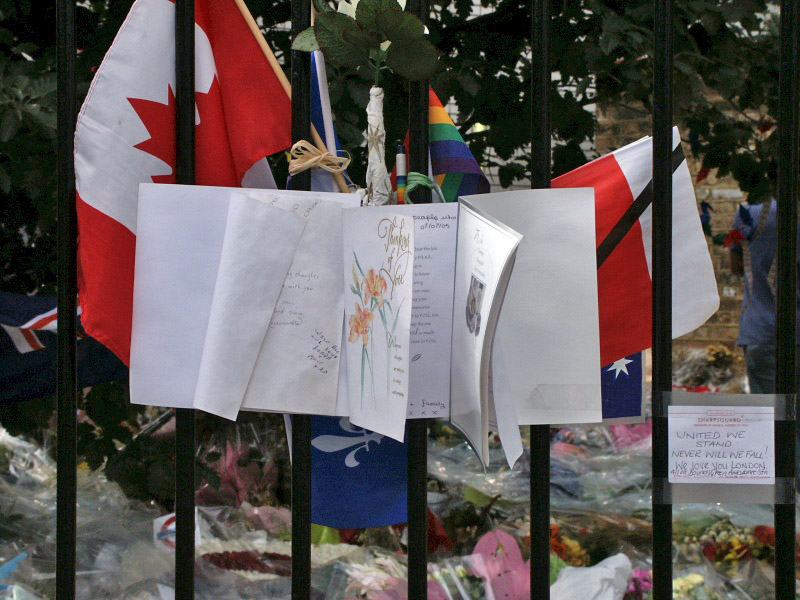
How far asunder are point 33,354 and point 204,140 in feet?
4.02

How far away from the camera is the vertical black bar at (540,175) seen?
1.06 metres

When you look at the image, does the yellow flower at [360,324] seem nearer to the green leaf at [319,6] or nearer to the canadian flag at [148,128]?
the canadian flag at [148,128]

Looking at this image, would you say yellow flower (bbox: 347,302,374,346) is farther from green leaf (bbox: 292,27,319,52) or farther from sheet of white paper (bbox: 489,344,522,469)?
green leaf (bbox: 292,27,319,52)

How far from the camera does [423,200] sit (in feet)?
3.55

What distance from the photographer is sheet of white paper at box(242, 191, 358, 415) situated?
106 centimetres

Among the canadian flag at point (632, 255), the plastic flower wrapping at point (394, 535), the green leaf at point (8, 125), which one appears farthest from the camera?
the green leaf at point (8, 125)

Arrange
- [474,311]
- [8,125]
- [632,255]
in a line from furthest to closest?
[8,125] < [632,255] < [474,311]

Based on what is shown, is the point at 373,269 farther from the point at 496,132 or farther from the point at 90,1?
the point at 90,1

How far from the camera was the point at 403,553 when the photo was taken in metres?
1.99

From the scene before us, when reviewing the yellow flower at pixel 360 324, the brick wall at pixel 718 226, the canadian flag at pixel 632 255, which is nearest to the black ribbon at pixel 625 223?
the canadian flag at pixel 632 255

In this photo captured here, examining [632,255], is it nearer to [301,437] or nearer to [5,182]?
[301,437]

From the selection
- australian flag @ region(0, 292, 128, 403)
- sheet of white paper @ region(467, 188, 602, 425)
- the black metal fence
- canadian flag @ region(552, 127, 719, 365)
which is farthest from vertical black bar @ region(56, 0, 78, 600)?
australian flag @ region(0, 292, 128, 403)

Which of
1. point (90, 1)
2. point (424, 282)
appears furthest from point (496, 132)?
point (424, 282)

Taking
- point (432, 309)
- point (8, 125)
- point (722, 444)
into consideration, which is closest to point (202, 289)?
point (432, 309)
